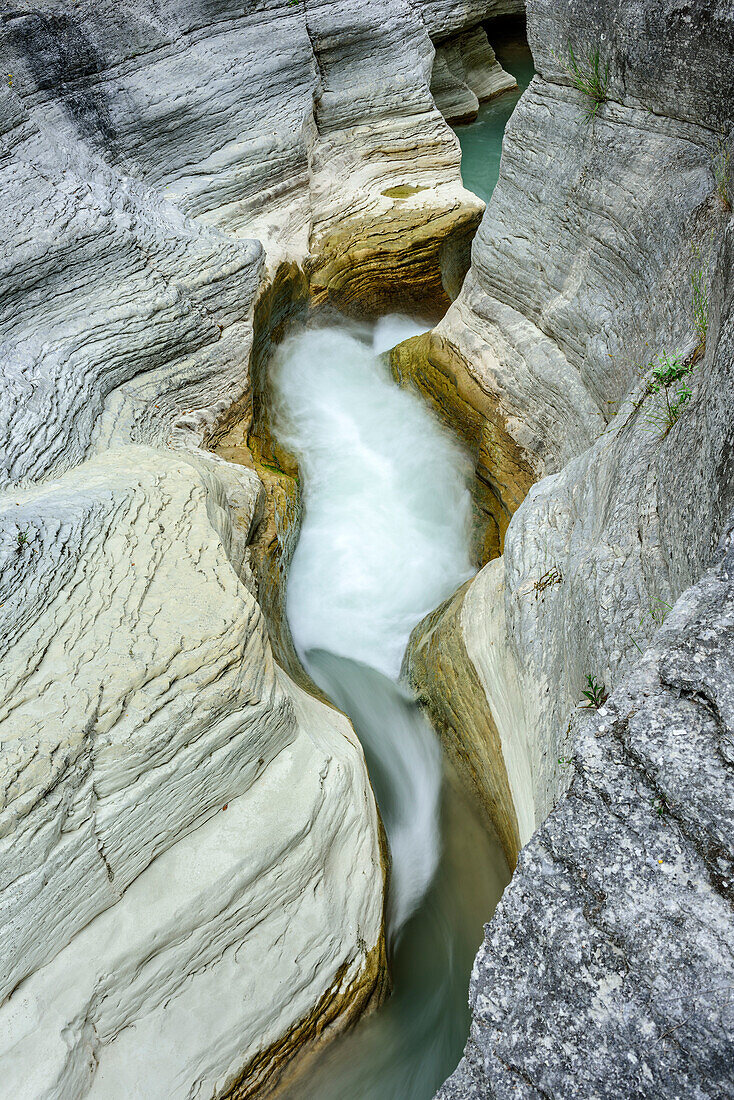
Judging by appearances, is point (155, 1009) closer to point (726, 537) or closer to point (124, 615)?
point (124, 615)

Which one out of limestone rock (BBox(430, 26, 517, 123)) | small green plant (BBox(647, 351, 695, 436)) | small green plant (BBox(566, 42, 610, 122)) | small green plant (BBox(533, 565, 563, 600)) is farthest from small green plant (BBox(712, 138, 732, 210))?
limestone rock (BBox(430, 26, 517, 123))

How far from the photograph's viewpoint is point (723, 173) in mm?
3426

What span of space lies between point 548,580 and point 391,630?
2.06 metres

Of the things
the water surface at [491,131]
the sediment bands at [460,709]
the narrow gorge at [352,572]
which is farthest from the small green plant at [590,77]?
the water surface at [491,131]

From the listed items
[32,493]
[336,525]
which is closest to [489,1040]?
[32,493]

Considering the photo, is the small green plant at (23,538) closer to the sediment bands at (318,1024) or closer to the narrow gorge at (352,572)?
the narrow gorge at (352,572)

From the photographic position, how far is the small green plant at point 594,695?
2.68 m

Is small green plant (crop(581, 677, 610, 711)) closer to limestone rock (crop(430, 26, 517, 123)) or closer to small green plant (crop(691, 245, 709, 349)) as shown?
small green plant (crop(691, 245, 709, 349))

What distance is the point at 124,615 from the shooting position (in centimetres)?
321

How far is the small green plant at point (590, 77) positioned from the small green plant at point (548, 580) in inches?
124

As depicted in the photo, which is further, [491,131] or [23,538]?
[491,131]

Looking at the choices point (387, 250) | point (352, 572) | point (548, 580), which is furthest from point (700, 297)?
point (387, 250)

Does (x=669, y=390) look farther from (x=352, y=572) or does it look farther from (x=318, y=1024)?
(x=318, y=1024)

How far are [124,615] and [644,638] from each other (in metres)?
2.38
